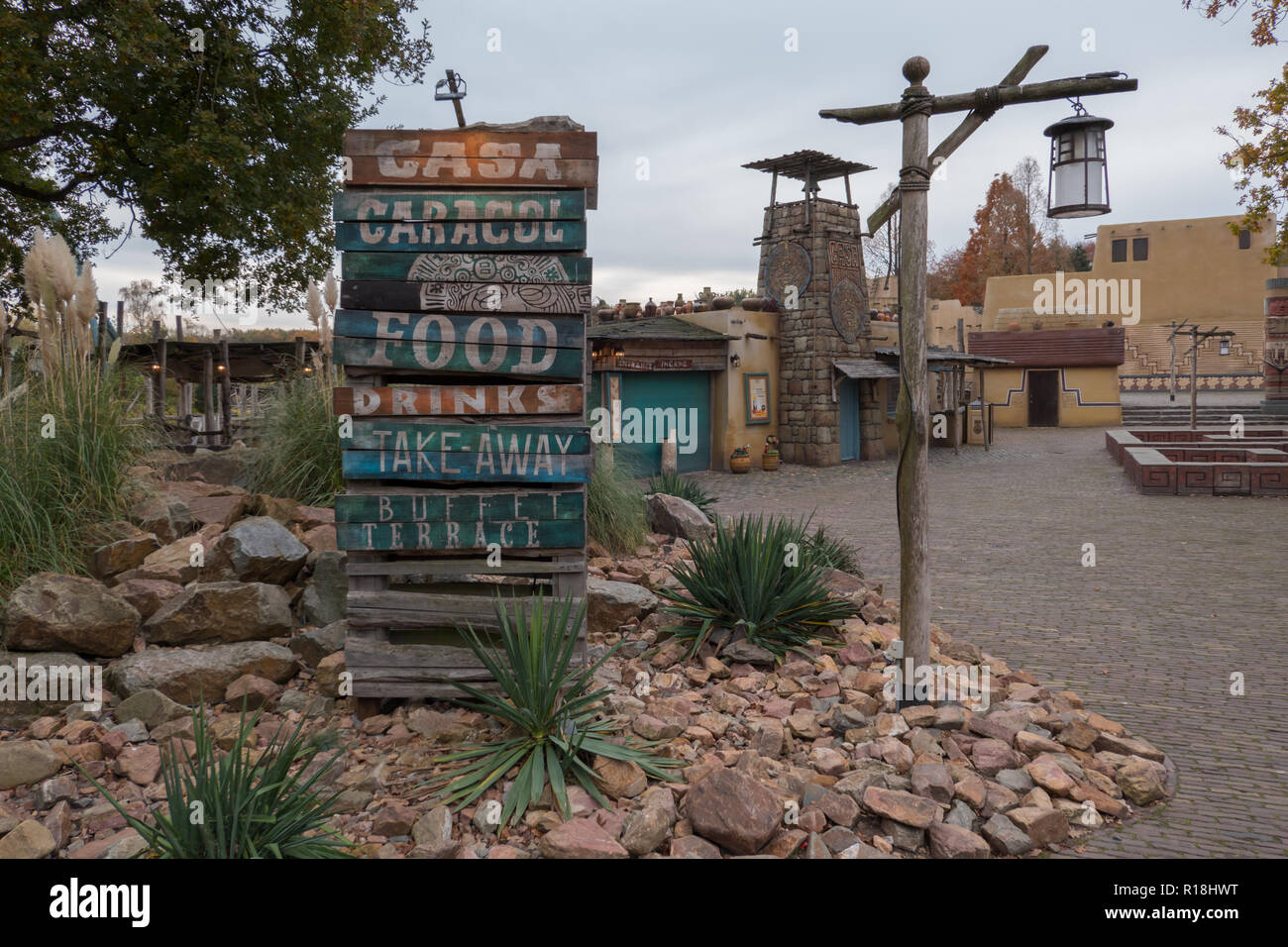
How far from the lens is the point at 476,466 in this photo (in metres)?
4.70

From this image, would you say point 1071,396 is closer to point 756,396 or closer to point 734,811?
point 756,396

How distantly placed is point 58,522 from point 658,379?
48.5 ft

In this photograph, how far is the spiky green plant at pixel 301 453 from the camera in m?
7.61

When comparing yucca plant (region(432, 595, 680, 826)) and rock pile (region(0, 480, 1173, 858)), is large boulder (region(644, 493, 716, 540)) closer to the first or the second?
rock pile (region(0, 480, 1173, 858))

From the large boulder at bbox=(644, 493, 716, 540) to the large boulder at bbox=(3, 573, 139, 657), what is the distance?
5.24 m

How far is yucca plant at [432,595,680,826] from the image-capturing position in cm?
374

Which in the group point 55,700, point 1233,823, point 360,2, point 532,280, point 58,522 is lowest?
point 1233,823

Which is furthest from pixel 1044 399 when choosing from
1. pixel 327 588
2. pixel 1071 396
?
pixel 327 588

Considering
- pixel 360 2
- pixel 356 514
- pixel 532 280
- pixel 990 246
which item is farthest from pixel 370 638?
pixel 990 246

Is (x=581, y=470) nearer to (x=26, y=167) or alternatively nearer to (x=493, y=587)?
(x=493, y=587)

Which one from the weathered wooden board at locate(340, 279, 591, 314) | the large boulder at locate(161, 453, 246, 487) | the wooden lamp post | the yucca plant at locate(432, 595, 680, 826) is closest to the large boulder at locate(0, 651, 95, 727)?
the yucca plant at locate(432, 595, 680, 826)

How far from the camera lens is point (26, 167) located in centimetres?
1246

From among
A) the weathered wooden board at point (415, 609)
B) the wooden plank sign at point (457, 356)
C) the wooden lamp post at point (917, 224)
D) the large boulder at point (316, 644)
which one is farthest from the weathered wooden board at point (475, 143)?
the large boulder at point (316, 644)

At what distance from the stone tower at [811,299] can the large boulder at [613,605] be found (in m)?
15.7
